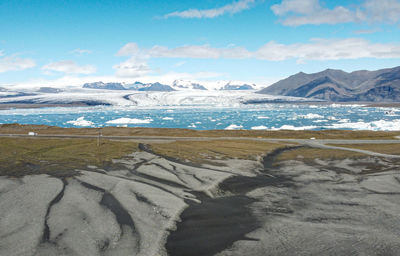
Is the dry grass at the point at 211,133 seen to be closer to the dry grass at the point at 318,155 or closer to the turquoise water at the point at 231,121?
the dry grass at the point at 318,155

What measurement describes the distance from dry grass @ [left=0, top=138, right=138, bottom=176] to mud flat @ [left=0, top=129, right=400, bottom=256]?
22cm

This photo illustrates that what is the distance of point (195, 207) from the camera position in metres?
18.5

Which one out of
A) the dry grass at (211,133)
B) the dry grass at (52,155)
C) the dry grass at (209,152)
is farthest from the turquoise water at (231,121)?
the dry grass at (52,155)

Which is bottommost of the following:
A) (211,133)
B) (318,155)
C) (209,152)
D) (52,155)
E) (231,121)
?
(231,121)

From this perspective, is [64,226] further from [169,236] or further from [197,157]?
[197,157]

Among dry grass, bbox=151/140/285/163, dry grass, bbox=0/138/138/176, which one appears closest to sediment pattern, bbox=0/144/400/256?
dry grass, bbox=0/138/138/176

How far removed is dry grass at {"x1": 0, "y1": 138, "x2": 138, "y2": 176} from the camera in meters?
26.2

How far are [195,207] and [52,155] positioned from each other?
1993 cm

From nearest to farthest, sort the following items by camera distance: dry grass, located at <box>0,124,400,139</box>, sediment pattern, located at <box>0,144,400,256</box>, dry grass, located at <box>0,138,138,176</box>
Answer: sediment pattern, located at <box>0,144,400,256</box> < dry grass, located at <box>0,138,138,176</box> < dry grass, located at <box>0,124,400,139</box>

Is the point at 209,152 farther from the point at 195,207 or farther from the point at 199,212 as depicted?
the point at 199,212

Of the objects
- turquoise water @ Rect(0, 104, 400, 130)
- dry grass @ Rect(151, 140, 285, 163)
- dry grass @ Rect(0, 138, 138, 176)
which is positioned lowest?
turquoise water @ Rect(0, 104, 400, 130)

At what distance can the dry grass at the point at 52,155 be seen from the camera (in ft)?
85.9

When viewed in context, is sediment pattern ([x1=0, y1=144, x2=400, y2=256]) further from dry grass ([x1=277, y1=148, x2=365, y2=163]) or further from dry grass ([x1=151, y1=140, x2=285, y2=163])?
dry grass ([x1=277, y1=148, x2=365, y2=163])

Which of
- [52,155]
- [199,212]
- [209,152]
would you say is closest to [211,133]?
[209,152]
